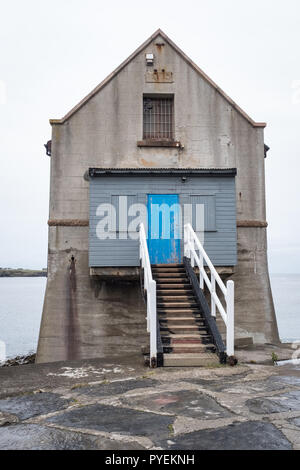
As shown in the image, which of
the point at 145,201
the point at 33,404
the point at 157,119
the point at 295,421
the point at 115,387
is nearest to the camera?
the point at 295,421

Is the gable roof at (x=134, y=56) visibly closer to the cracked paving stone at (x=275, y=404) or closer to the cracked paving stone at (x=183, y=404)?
the cracked paving stone at (x=183, y=404)

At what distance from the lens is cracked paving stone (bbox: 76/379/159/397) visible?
A: 651 centimetres

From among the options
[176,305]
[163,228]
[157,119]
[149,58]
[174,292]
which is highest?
[149,58]

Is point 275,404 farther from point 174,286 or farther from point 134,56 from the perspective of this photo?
point 134,56

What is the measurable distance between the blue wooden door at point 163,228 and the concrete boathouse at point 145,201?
→ 3 cm

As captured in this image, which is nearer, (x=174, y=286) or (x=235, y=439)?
(x=235, y=439)

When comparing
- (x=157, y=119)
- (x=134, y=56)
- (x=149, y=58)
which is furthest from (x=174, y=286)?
(x=134, y=56)

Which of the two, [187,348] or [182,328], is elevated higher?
[182,328]

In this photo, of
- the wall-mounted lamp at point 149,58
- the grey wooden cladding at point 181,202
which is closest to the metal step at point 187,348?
the grey wooden cladding at point 181,202

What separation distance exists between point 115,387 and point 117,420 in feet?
6.15

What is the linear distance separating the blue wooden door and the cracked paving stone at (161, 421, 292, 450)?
1017 cm

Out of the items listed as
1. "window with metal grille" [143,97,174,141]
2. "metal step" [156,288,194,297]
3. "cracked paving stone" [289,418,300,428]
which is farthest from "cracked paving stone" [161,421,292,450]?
"window with metal grille" [143,97,174,141]

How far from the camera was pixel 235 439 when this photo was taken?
14.2 ft

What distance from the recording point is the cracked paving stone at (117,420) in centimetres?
464
